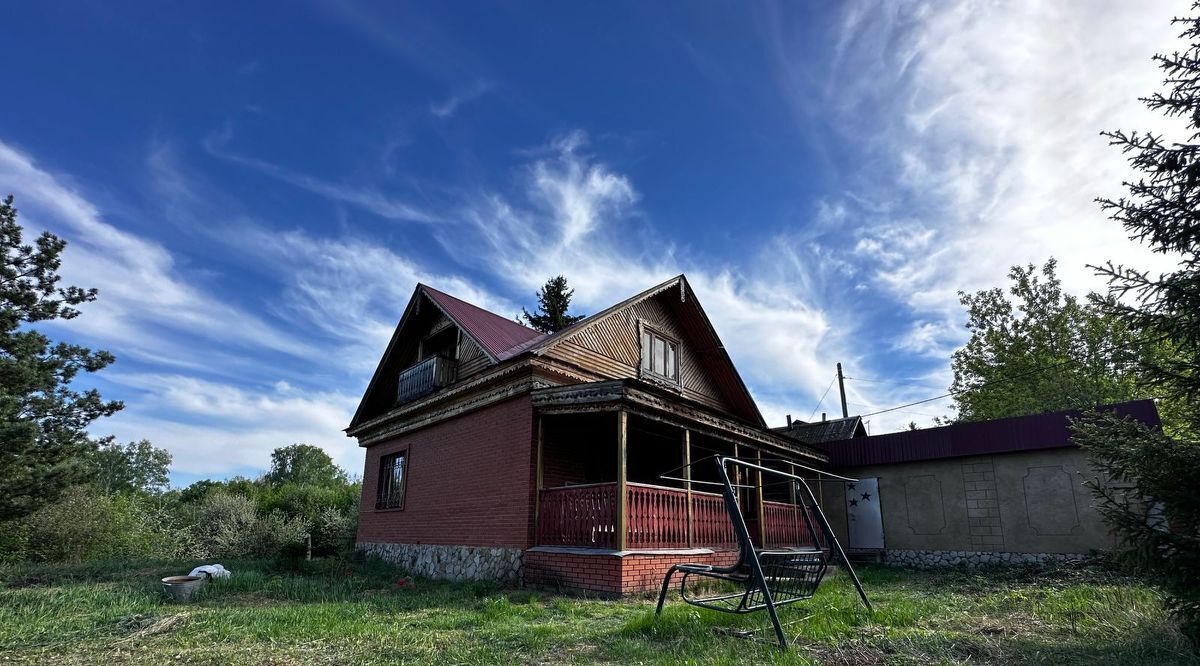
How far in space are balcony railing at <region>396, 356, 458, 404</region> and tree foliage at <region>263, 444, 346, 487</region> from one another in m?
51.3

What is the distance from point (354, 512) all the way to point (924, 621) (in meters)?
20.0

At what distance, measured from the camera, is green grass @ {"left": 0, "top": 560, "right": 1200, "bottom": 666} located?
16.1 ft

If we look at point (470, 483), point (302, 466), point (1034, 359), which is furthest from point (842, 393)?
point (302, 466)

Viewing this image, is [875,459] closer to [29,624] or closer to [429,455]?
[429,455]

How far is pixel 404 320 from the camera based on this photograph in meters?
16.0

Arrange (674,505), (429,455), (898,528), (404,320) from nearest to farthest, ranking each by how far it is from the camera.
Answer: (674,505)
(429,455)
(898,528)
(404,320)

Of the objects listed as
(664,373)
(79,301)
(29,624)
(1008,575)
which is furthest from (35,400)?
(1008,575)

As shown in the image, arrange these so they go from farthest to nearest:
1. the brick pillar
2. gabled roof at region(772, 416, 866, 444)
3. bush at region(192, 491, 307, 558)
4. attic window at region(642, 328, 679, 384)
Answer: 1. gabled roof at region(772, 416, 866, 444)
2. bush at region(192, 491, 307, 558)
3. attic window at region(642, 328, 679, 384)
4. the brick pillar

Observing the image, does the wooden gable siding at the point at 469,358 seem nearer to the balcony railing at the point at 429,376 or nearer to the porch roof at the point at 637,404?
the balcony railing at the point at 429,376

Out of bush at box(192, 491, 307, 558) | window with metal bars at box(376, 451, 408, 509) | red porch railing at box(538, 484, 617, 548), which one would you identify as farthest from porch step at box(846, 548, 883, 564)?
bush at box(192, 491, 307, 558)

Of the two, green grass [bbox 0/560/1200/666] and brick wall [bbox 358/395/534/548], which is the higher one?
brick wall [bbox 358/395/534/548]

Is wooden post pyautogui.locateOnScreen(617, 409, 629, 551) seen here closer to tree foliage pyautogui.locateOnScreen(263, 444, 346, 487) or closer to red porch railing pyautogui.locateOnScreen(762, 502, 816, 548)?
red porch railing pyautogui.locateOnScreen(762, 502, 816, 548)

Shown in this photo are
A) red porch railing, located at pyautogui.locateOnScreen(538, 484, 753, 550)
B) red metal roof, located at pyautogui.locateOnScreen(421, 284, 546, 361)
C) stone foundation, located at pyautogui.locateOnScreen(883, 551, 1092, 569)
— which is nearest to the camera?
red porch railing, located at pyautogui.locateOnScreen(538, 484, 753, 550)

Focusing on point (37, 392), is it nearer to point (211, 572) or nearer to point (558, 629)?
point (211, 572)
